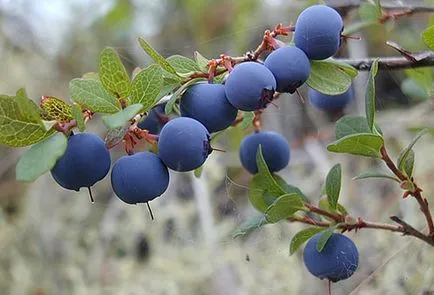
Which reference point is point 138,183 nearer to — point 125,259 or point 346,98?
point 346,98

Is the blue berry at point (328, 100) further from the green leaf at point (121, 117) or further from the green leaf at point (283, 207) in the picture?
the green leaf at point (121, 117)

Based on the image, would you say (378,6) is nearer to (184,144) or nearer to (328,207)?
(328,207)

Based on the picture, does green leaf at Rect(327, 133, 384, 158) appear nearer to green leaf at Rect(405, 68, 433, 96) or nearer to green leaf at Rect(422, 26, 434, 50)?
green leaf at Rect(422, 26, 434, 50)

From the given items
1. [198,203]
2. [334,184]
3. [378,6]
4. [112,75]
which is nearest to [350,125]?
[334,184]

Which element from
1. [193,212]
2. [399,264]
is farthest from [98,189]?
[399,264]

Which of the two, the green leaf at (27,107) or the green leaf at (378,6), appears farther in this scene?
the green leaf at (378,6)

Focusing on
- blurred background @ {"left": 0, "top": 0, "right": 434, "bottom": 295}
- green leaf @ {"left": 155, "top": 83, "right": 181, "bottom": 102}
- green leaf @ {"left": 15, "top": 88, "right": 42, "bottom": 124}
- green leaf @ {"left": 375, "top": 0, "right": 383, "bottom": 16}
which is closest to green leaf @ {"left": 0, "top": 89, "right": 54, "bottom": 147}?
green leaf @ {"left": 15, "top": 88, "right": 42, "bottom": 124}

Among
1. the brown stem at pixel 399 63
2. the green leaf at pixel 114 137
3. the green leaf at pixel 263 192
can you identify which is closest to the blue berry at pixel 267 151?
the green leaf at pixel 263 192
